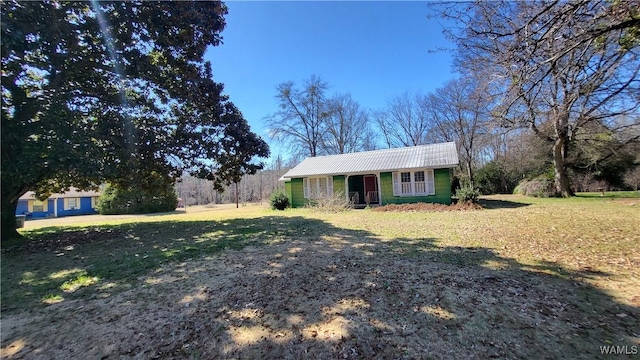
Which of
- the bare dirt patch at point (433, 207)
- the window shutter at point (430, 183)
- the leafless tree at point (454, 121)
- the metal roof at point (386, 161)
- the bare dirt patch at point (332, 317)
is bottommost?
the bare dirt patch at point (332, 317)

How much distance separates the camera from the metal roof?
625 inches

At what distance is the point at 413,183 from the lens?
16547 millimetres

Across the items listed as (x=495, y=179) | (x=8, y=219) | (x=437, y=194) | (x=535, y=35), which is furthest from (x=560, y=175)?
(x=8, y=219)

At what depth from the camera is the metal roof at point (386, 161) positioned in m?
15.9

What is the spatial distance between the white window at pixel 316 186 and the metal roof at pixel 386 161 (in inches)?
25.7

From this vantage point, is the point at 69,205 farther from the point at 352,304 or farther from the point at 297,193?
the point at 352,304

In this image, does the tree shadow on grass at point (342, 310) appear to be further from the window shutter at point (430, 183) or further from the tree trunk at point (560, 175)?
the tree trunk at point (560, 175)

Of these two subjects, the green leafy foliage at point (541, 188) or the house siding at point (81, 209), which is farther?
the house siding at point (81, 209)

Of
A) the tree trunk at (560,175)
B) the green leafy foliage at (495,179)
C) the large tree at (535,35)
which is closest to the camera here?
the large tree at (535,35)

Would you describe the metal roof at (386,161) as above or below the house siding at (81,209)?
above

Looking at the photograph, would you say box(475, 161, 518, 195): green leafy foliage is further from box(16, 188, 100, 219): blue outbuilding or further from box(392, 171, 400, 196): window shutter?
box(16, 188, 100, 219): blue outbuilding

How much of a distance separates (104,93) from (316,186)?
1335cm

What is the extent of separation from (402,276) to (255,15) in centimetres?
978

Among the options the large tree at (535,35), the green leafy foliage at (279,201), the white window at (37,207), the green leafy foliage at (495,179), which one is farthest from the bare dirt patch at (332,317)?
the white window at (37,207)
